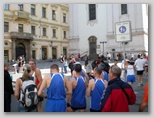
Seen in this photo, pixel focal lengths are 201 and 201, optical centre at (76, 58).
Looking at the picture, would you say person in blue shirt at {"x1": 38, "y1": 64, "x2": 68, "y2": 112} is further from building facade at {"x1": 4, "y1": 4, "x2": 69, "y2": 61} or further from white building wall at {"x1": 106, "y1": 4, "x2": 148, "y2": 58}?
white building wall at {"x1": 106, "y1": 4, "x2": 148, "y2": 58}

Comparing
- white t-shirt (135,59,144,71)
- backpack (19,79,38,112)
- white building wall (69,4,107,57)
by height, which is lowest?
backpack (19,79,38,112)

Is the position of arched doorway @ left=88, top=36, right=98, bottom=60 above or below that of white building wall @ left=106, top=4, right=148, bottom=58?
below

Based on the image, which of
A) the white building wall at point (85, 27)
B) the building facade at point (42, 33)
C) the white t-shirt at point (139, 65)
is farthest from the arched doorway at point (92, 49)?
the white t-shirt at point (139, 65)

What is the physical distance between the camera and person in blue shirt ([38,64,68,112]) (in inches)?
118

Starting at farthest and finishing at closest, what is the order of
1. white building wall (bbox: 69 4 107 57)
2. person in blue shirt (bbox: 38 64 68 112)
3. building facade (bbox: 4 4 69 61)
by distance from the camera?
white building wall (bbox: 69 4 107 57) < building facade (bbox: 4 4 69 61) < person in blue shirt (bbox: 38 64 68 112)

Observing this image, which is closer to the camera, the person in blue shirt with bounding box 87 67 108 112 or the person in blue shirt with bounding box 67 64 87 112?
the person in blue shirt with bounding box 87 67 108 112

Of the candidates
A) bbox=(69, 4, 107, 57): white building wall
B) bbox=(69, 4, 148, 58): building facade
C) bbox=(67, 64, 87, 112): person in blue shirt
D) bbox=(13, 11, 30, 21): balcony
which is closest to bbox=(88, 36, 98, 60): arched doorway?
bbox=(69, 4, 148, 58): building facade

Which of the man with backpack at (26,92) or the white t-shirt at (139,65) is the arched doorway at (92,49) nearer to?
the white t-shirt at (139,65)

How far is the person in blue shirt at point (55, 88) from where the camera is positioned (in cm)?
299

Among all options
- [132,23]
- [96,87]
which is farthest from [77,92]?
[132,23]

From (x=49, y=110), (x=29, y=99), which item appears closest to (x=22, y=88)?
(x=29, y=99)

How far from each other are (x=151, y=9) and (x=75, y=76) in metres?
1.90

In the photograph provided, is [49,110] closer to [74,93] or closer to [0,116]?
[74,93]

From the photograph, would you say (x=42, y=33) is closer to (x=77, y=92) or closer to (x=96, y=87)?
(x=77, y=92)
